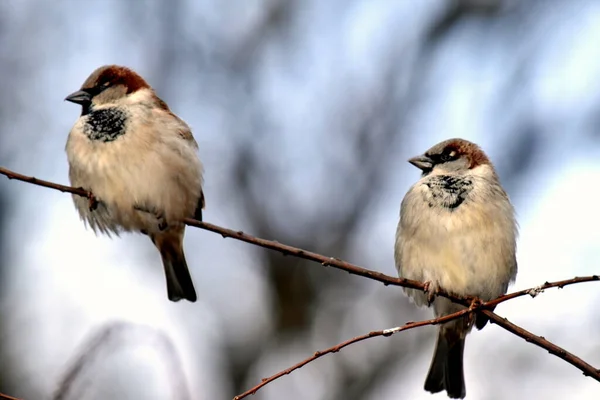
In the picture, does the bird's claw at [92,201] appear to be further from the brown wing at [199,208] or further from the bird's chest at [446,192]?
the bird's chest at [446,192]

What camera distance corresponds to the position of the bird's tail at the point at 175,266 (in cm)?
366

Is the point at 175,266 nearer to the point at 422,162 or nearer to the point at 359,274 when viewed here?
the point at 422,162

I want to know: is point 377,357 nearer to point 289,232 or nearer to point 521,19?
point 289,232

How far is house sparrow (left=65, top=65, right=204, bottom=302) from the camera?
3.25 metres

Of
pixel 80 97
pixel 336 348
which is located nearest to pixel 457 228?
pixel 336 348

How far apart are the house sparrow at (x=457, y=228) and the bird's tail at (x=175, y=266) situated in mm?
850

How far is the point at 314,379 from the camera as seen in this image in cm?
730

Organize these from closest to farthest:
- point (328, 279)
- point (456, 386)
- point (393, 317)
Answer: point (456, 386) < point (393, 317) < point (328, 279)

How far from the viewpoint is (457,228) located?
3357 millimetres

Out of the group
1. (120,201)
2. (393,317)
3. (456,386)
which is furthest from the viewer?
(393,317)

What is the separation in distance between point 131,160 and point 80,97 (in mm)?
404

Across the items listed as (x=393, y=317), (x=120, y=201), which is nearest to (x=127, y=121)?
(x=120, y=201)

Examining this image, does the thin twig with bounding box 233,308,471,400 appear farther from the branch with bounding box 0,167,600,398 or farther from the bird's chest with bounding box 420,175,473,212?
the bird's chest with bounding box 420,175,473,212

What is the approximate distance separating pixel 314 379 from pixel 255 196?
5.54ft
